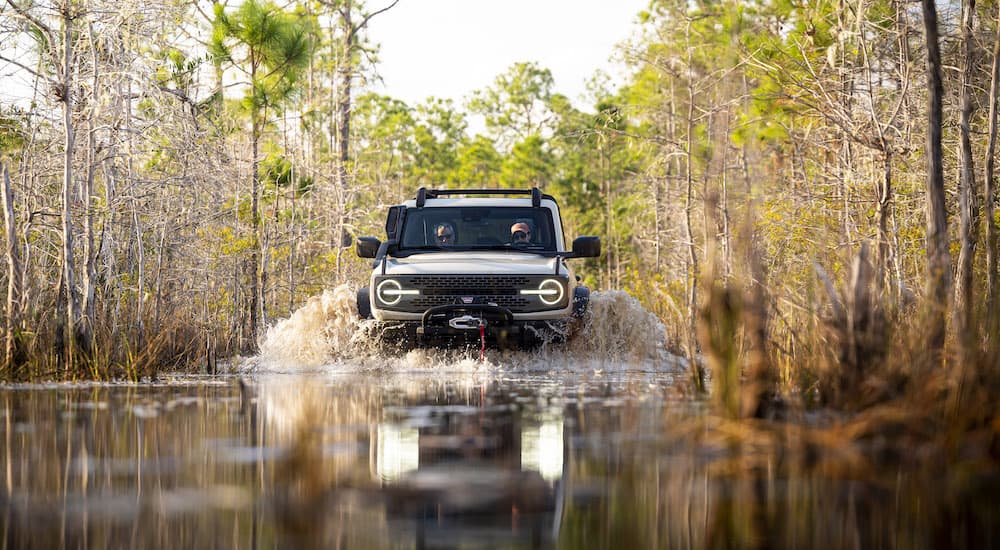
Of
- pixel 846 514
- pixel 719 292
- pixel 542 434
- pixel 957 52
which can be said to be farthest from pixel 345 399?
pixel 957 52

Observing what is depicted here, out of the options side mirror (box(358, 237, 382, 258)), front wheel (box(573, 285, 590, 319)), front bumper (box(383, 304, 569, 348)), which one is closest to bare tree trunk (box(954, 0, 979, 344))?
front wheel (box(573, 285, 590, 319))

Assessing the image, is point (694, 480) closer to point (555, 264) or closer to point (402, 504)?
point (402, 504)

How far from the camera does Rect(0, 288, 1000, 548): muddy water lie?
4488 millimetres

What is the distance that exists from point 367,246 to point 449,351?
59.0 inches

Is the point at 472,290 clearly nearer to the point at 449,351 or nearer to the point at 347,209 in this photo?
the point at 449,351

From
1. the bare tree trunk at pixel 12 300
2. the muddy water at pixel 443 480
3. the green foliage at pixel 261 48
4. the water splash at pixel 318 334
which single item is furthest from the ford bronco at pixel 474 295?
the green foliage at pixel 261 48

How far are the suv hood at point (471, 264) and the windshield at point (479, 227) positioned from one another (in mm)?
650

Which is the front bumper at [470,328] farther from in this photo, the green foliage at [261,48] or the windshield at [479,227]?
the green foliage at [261,48]

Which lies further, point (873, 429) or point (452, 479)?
point (873, 429)

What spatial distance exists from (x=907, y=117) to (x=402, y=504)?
43.4 feet

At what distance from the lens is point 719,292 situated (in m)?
7.41

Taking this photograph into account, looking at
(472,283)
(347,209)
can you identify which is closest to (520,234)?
(472,283)

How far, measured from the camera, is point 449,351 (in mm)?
14047

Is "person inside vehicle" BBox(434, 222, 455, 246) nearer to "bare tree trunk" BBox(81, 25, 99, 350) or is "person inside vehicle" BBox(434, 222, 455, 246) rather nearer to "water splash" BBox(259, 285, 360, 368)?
"water splash" BBox(259, 285, 360, 368)
